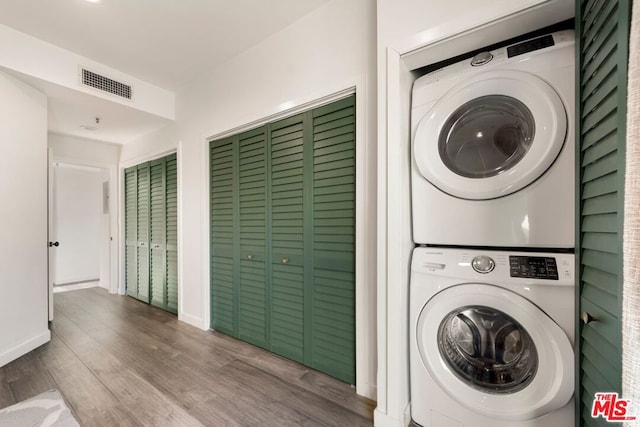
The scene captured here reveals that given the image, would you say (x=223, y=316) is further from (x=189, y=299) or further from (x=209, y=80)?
(x=209, y=80)

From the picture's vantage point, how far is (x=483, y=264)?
3.81 ft

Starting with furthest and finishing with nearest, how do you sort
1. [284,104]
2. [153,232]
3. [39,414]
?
[153,232] → [284,104] → [39,414]

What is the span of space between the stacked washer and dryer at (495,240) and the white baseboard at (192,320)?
2.10m

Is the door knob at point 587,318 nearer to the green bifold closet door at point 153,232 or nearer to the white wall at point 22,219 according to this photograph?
the green bifold closet door at point 153,232

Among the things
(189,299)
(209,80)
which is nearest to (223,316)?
(189,299)

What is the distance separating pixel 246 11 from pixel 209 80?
95 cm

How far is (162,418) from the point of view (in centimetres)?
146

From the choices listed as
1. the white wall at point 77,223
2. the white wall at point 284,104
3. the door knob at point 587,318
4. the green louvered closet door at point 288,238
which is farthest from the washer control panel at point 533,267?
the white wall at point 77,223

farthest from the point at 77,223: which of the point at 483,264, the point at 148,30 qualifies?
the point at 483,264

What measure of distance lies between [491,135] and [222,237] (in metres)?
2.21

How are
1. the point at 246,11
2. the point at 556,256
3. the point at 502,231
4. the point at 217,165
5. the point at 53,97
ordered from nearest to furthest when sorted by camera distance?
the point at 556,256 < the point at 502,231 < the point at 246,11 < the point at 53,97 < the point at 217,165

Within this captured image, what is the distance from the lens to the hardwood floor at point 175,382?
4.85 ft

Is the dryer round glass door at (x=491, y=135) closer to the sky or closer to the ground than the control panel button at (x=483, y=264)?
closer to the sky

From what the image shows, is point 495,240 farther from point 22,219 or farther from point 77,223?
point 77,223
